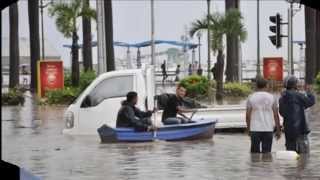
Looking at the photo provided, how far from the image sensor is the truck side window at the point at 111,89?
18.9 metres

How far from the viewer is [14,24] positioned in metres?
47.5

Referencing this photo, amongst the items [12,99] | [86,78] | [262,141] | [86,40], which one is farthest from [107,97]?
[86,40]

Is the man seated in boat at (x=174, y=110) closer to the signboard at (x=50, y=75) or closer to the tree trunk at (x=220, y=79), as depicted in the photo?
the tree trunk at (x=220, y=79)

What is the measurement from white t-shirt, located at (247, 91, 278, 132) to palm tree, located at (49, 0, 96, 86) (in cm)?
2322

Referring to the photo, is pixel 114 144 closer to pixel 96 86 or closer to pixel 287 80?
pixel 96 86

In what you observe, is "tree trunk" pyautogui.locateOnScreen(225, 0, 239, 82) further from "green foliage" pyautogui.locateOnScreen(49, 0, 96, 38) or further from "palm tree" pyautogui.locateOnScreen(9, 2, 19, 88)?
"palm tree" pyautogui.locateOnScreen(9, 2, 19, 88)

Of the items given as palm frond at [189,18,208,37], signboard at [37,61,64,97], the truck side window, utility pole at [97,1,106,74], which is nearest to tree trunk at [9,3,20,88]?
signboard at [37,61,64,97]

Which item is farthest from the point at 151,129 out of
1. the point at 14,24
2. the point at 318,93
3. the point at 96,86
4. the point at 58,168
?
the point at 14,24

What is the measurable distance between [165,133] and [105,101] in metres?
1.90

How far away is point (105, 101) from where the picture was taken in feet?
62.0

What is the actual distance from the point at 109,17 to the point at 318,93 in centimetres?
1062

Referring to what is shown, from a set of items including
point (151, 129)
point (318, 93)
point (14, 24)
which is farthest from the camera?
point (14, 24)

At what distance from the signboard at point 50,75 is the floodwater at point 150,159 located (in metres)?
13.4

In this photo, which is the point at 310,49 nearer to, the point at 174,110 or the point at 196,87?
the point at 196,87
